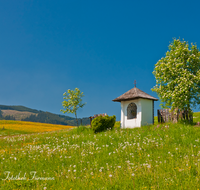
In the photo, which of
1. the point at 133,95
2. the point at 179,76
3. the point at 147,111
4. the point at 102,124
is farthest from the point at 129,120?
the point at 179,76

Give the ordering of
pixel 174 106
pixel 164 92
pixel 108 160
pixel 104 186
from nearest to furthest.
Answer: pixel 104 186 < pixel 108 160 < pixel 174 106 < pixel 164 92

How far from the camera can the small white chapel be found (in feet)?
80.0

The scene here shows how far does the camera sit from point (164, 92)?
23656 millimetres

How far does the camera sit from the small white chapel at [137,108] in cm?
2439

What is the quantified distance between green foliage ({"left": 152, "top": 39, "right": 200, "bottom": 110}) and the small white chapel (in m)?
2.18

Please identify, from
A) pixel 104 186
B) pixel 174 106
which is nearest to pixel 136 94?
pixel 174 106

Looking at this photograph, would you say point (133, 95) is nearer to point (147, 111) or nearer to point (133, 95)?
point (133, 95)

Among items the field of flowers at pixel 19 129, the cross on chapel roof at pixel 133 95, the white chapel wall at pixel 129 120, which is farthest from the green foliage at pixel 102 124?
the field of flowers at pixel 19 129

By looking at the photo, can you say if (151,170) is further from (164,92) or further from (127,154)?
(164,92)

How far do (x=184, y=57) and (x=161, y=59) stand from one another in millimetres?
2935

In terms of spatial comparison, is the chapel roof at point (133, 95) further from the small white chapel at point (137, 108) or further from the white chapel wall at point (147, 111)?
the white chapel wall at point (147, 111)

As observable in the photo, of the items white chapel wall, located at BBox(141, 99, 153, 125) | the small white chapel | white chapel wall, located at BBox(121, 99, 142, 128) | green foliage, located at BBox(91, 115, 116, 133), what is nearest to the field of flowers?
green foliage, located at BBox(91, 115, 116, 133)

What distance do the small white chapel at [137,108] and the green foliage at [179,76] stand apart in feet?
7.16

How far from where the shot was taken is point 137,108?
81.1 ft
